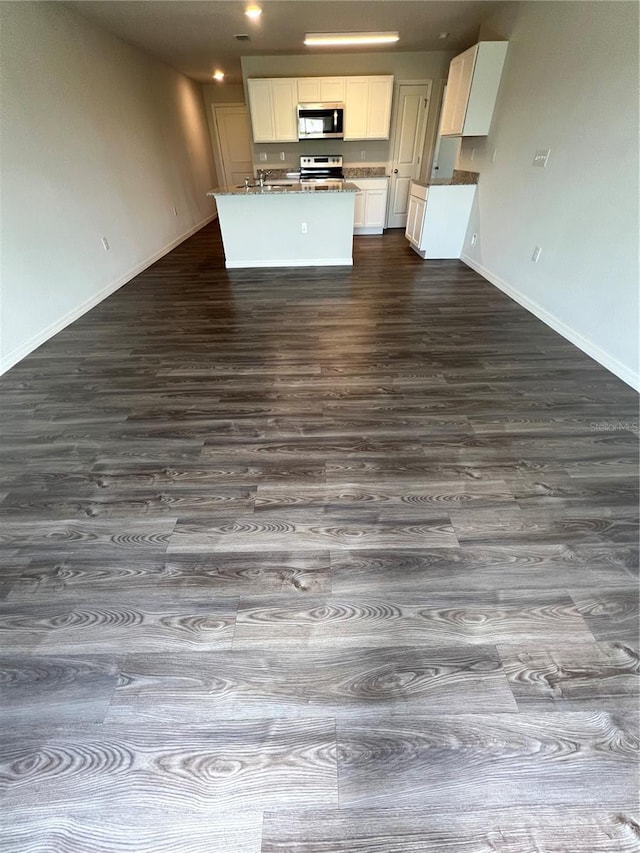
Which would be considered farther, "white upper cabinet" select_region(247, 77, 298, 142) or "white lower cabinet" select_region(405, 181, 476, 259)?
"white upper cabinet" select_region(247, 77, 298, 142)

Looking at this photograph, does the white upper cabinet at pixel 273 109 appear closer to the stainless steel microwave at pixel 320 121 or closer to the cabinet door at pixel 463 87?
the stainless steel microwave at pixel 320 121

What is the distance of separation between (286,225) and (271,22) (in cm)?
201

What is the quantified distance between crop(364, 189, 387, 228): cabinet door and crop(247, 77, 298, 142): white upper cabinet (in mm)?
1443

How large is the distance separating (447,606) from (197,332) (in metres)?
2.69

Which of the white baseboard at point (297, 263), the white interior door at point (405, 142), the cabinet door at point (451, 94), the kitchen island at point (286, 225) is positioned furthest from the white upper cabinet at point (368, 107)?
the white baseboard at point (297, 263)

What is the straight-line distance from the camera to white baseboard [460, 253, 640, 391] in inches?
89.7

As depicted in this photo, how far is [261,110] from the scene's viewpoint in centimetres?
543

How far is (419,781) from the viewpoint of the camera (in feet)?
2.76

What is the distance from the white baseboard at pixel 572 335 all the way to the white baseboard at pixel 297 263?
5.57ft

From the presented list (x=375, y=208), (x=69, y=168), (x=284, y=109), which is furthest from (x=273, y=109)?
(x=69, y=168)

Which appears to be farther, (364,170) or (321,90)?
(364,170)

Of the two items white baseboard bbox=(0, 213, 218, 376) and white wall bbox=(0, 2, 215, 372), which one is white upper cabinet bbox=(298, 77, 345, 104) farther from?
white baseboard bbox=(0, 213, 218, 376)

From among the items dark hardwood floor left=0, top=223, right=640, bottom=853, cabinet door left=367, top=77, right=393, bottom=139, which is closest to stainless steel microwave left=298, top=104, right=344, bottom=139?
cabinet door left=367, top=77, right=393, bottom=139

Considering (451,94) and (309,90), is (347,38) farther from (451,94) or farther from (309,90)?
(451,94)
